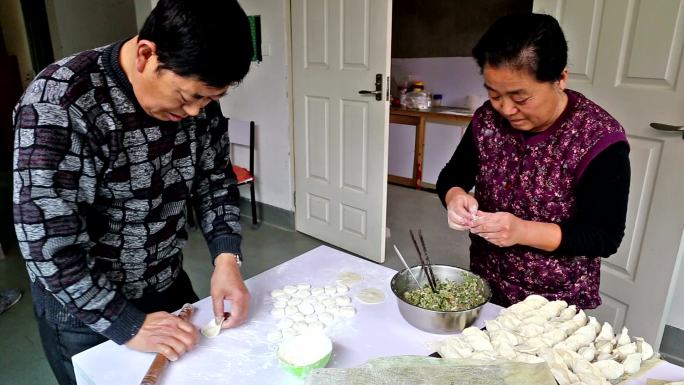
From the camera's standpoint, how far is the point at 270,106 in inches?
138

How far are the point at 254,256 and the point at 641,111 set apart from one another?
2384 millimetres

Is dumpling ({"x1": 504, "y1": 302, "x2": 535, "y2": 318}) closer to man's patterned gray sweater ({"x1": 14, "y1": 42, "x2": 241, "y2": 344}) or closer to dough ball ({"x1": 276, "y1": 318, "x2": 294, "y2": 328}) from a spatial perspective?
dough ball ({"x1": 276, "y1": 318, "x2": 294, "y2": 328})

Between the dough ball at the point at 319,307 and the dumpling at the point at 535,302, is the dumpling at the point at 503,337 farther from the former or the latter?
the dough ball at the point at 319,307

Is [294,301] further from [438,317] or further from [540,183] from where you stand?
[540,183]

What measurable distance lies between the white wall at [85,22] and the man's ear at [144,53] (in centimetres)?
472

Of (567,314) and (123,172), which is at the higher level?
(123,172)

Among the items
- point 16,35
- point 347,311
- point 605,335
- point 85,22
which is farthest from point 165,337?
point 16,35

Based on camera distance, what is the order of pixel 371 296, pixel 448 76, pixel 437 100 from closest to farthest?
pixel 371 296, pixel 448 76, pixel 437 100

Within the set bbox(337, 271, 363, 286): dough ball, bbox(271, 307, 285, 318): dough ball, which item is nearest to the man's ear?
bbox(271, 307, 285, 318): dough ball

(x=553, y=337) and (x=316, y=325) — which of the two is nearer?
(x=553, y=337)

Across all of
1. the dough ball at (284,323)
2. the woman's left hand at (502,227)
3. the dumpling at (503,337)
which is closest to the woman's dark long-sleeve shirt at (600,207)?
the woman's left hand at (502,227)

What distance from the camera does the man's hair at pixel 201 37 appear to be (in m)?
0.73

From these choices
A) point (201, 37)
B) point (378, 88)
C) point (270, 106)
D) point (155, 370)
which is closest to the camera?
point (201, 37)

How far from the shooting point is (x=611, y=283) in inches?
78.0
